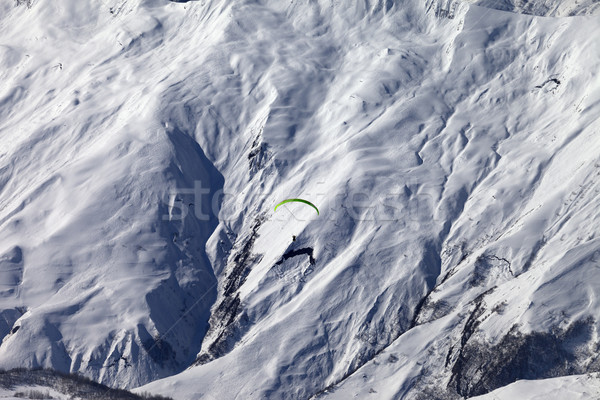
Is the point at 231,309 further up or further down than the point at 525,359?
further down

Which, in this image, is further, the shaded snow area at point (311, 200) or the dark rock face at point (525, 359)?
the shaded snow area at point (311, 200)

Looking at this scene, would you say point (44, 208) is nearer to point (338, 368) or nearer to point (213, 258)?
point (213, 258)

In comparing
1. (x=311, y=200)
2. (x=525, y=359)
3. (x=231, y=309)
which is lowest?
(x=231, y=309)

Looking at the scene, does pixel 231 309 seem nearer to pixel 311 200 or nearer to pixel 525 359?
pixel 311 200

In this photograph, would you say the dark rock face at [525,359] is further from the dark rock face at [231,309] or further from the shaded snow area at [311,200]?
the dark rock face at [231,309]

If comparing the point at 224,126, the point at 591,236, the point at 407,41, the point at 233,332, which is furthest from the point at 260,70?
the point at 591,236

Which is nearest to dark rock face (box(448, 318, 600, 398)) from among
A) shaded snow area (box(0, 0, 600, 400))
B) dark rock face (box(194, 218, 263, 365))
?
shaded snow area (box(0, 0, 600, 400))

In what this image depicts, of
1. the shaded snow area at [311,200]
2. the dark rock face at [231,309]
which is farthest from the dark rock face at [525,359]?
the dark rock face at [231,309]

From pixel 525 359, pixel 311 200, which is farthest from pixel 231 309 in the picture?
pixel 525 359

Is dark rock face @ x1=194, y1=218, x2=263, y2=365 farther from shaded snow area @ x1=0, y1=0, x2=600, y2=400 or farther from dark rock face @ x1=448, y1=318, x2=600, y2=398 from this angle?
dark rock face @ x1=448, y1=318, x2=600, y2=398

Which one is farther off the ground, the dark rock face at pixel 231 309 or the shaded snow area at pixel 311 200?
the shaded snow area at pixel 311 200
